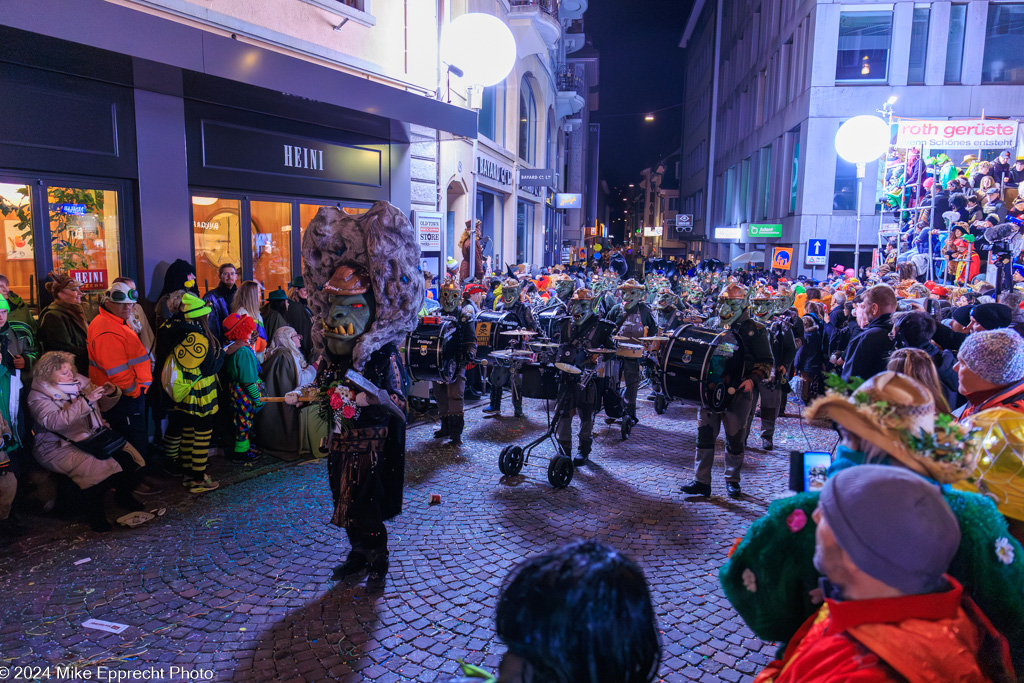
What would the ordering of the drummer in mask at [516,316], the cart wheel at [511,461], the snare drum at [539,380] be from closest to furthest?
1. the snare drum at [539,380]
2. the cart wheel at [511,461]
3. the drummer in mask at [516,316]

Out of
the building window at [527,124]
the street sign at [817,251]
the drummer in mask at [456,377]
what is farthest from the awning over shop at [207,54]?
the street sign at [817,251]

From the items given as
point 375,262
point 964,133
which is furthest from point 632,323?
point 964,133

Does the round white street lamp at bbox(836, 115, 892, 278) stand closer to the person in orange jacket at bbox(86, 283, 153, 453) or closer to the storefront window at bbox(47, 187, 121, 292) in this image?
the storefront window at bbox(47, 187, 121, 292)

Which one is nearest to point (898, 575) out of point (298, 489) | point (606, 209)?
point (298, 489)

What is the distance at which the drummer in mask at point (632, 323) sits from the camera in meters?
9.24

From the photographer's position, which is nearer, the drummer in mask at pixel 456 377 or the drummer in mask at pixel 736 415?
the drummer in mask at pixel 736 415

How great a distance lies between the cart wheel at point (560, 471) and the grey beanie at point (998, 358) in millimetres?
3891

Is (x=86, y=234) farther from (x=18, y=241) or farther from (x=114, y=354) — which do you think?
(x=114, y=354)

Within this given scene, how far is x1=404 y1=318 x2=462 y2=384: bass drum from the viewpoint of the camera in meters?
7.45

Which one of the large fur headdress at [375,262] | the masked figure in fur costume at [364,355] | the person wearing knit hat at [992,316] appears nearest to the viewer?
the masked figure in fur costume at [364,355]

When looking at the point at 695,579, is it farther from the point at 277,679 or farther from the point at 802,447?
the point at 802,447

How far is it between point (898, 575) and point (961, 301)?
9532 millimetres

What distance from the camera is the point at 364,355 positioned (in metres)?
4.58

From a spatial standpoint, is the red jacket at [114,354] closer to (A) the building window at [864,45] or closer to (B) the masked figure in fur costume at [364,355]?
(B) the masked figure in fur costume at [364,355]
